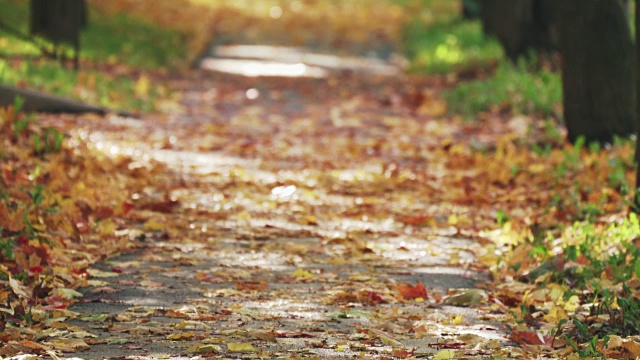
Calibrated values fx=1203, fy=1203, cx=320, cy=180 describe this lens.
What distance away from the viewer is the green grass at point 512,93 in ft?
47.6

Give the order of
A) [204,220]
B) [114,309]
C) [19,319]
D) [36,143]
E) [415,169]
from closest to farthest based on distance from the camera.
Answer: [19,319], [114,309], [204,220], [36,143], [415,169]

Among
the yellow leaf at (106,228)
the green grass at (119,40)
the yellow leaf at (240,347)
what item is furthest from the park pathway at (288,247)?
the green grass at (119,40)

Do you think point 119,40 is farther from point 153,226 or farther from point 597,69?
point 153,226

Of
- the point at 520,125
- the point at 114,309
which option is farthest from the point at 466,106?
the point at 114,309

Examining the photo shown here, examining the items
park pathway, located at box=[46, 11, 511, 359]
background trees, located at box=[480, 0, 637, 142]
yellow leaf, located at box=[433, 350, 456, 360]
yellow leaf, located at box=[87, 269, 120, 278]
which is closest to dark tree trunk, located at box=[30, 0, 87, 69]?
park pathway, located at box=[46, 11, 511, 359]

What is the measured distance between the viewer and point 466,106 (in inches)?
623

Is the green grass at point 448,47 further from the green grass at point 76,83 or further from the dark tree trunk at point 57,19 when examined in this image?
the dark tree trunk at point 57,19

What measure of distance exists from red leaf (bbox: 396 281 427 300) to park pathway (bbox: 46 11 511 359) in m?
0.01

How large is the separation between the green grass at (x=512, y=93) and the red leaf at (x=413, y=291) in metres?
7.76

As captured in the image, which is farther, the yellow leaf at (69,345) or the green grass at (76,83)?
the green grass at (76,83)

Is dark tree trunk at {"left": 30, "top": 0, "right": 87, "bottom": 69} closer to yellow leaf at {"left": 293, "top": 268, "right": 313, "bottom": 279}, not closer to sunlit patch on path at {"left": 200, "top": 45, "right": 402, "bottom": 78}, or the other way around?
sunlit patch on path at {"left": 200, "top": 45, "right": 402, "bottom": 78}

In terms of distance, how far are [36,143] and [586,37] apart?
5.32 metres

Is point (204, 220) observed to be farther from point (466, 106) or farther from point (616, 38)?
point (466, 106)

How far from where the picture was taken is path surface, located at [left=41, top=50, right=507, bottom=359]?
561cm
